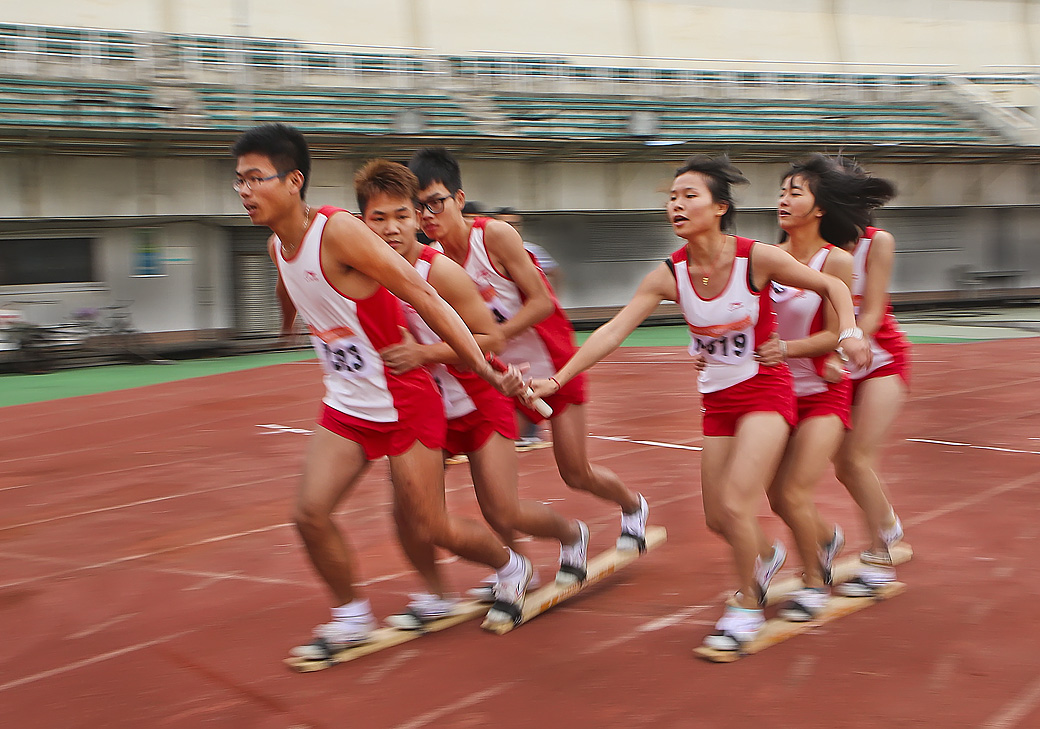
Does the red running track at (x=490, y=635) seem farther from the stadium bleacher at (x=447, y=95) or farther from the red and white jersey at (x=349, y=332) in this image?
the stadium bleacher at (x=447, y=95)

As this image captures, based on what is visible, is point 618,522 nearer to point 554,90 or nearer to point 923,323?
point 923,323

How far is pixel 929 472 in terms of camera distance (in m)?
7.20

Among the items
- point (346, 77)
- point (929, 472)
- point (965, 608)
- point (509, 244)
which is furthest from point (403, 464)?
point (346, 77)

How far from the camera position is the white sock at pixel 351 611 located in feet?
13.6

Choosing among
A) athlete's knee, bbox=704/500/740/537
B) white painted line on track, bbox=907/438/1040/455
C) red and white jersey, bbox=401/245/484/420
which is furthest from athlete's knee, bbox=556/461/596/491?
white painted line on track, bbox=907/438/1040/455

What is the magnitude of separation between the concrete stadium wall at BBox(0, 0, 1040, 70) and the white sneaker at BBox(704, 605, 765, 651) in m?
20.6

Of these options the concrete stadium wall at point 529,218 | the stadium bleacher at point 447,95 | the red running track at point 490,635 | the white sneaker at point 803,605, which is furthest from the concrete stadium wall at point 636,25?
the white sneaker at point 803,605

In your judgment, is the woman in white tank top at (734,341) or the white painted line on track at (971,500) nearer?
the woman in white tank top at (734,341)

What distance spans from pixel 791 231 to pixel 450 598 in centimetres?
227

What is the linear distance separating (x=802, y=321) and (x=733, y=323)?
1.93ft

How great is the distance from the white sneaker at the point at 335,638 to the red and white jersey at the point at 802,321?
81.8 inches

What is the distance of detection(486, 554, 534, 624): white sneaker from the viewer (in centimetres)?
439

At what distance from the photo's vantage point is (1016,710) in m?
3.44

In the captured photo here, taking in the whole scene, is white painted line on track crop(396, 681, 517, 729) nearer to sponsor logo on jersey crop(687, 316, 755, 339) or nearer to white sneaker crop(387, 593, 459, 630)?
white sneaker crop(387, 593, 459, 630)
